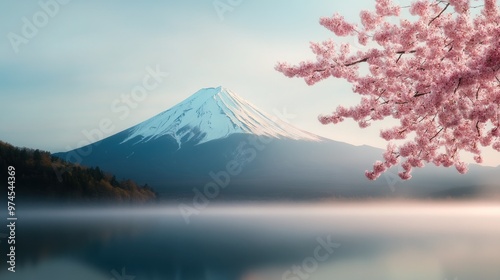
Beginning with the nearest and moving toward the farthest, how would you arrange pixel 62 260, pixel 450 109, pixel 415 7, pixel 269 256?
pixel 450 109 → pixel 415 7 → pixel 62 260 → pixel 269 256

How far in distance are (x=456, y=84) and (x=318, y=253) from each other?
1275 inches

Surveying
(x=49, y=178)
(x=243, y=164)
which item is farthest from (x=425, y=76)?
(x=243, y=164)

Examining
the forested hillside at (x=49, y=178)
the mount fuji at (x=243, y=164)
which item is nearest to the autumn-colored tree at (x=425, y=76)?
the forested hillside at (x=49, y=178)

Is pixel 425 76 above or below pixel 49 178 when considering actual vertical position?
below

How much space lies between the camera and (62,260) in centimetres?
2727

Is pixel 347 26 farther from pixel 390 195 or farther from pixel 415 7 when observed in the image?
pixel 390 195

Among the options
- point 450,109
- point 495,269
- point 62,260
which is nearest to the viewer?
point 450,109

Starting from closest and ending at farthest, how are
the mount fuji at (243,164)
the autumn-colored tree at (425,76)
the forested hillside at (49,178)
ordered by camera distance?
the autumn-colored tree at (425,76) → the forested hillside at (49,178) → the mount fuji at (243,164)

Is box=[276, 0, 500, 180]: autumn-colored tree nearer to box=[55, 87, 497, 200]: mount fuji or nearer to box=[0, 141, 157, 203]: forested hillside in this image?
box=[0, 141, 157, 203]: forested hillside

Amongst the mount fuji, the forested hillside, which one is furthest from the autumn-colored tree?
the mount fuji

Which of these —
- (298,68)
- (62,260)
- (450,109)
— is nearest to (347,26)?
(298,68)

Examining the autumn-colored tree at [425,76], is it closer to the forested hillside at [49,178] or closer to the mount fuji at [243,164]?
the forested hillside at [49,178]

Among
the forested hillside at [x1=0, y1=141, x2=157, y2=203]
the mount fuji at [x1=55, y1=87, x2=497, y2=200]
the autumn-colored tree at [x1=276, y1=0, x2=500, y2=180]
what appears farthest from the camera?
the mount fuji at [x1=55, y1=87, x2=497, y2=200]

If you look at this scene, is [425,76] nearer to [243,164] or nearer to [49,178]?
[49,178]
